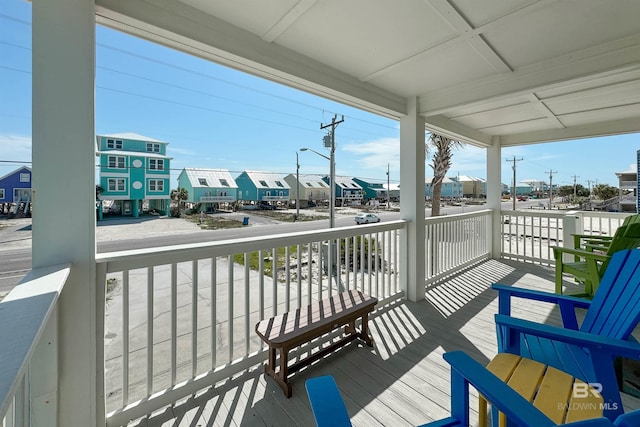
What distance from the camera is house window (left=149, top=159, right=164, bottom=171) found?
2585 millimetres

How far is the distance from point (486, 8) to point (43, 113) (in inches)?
99.5

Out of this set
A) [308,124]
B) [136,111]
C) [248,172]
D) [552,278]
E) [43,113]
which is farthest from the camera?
[308,124]

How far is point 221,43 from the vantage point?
1.82 meters

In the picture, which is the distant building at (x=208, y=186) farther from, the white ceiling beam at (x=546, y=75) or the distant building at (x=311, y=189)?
the white ceiling beam at (x=546, y=75)

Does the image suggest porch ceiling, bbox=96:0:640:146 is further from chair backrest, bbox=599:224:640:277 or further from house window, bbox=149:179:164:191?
chair backrest, bbox=599:224:640:277

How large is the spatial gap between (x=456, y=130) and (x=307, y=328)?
3.79 metres

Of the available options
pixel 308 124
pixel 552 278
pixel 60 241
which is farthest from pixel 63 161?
pixel 308 124

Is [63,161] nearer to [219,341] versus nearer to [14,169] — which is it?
[14,169]

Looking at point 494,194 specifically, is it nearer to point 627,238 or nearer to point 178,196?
point 627,238

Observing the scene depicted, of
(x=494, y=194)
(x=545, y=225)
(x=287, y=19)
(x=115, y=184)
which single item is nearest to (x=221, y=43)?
(x=287, y=19)

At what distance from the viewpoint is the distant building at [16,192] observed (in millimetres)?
881

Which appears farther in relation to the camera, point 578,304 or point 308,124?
point 308,124

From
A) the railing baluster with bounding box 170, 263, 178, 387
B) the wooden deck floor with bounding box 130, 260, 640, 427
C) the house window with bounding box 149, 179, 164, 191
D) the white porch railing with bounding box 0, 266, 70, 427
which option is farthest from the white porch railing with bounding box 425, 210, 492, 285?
the white porch railing with bounding box 0, 266, 70, 427

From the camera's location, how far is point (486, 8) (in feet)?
5.57
